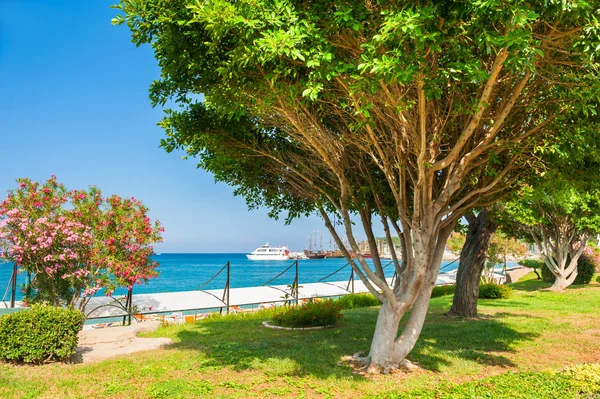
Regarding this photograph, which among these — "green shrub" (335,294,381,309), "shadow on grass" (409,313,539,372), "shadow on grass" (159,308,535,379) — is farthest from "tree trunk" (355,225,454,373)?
"green shrub" (335,294,381,309)

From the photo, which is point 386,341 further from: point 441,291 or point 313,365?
point 441,291

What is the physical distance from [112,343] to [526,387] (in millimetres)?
8594

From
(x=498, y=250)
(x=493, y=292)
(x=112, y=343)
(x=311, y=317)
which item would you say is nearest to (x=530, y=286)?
(x=498, y=250)

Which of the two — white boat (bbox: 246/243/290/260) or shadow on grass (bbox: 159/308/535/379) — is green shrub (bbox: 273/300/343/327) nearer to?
shadow on grass (bbox: 159/308/535/379)

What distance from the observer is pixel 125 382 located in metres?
6.96

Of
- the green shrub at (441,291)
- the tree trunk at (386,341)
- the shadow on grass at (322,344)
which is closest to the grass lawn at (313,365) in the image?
the shadow on grass at (322,344)

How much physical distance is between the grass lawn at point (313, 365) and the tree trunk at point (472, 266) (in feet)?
3.09

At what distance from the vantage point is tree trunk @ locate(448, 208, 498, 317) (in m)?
13.9

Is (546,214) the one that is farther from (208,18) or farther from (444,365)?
(208,18)

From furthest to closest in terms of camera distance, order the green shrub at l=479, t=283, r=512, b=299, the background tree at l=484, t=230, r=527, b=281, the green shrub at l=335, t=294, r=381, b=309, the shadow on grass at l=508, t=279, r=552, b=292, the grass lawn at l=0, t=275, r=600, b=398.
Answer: the background tree at l=484, t=230, r=527, b=281
the shadow on grass at l=508, t=279, r=552, b=292
the green shrub at l=479, t=283, r=512, b=299
the green shrub at l=335, t=294, r=381, b=309
the grass lawn at l=0, t=275, r=600, b=398

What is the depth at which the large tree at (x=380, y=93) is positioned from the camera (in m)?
4.84

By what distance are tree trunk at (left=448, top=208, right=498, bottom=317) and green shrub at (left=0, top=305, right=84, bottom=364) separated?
11.0 metres

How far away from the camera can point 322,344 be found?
32.5 feet

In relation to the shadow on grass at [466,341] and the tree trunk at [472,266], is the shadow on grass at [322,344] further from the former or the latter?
the tree trunk at [472,266]
